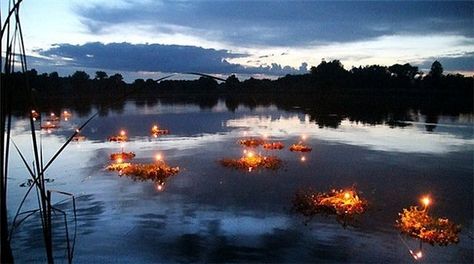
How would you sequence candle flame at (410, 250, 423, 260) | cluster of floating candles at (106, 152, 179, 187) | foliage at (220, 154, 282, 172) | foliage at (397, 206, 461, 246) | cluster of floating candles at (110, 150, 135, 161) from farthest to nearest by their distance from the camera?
cluster of floating candles at (110, 150, 135, 161) → foliage at (220, 154, 282, 172) → cluster of floating candles at (106, 152, 179, 187) → foliage at (397, 206, 461, 246) → candle flame at (410, 250, 423, 260)

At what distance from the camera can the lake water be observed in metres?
11.3

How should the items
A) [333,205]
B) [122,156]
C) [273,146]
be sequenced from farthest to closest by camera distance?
[273,146], [122,156], [333,205]

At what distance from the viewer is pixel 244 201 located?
52.9ft

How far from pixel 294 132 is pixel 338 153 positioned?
1108 centimetres

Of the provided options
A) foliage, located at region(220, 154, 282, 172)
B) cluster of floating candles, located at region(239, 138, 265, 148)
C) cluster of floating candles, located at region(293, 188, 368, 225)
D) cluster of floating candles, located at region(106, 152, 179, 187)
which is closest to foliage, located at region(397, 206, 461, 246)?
cluster of floating candles, located at region(293, 188, 368, 225)

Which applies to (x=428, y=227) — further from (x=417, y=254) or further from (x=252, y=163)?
(x=252, y=163)

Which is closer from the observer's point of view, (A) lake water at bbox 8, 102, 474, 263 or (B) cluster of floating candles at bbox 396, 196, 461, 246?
(A) lake water at bbox 8, 102, 474, 263

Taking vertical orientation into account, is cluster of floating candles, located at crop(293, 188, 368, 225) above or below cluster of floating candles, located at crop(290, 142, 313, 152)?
below

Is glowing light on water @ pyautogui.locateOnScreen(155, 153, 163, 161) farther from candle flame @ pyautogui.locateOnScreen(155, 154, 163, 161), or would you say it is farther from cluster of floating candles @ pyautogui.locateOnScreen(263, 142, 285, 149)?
cluster of floating candles @ pyautogui.locateOnScreen(263, 142, 285, 149)

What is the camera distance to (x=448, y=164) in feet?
76.8

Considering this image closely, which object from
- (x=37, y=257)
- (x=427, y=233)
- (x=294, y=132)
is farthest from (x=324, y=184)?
(x=294, y=132)

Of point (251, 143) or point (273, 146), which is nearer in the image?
point (273, 146)

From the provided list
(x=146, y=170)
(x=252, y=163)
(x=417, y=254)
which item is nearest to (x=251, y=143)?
(x=252, y=163)

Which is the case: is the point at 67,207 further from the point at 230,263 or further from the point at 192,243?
the point at 230,263
